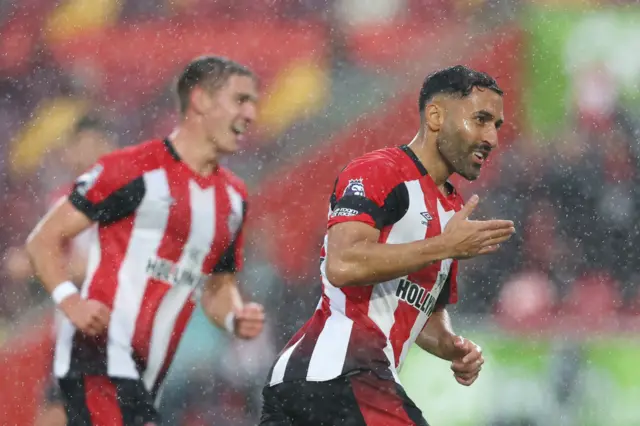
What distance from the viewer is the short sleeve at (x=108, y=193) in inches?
146

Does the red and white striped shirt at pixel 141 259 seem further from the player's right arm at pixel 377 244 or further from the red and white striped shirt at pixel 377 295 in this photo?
the player's right arm at pixel 377 244

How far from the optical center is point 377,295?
118 inches

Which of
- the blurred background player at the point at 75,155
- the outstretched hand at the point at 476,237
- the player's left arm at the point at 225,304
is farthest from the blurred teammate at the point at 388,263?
the blurred background player at the point at 75,155

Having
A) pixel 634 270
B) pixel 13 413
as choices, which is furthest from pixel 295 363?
pixel 634 270

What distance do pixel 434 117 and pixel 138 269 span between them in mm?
1218

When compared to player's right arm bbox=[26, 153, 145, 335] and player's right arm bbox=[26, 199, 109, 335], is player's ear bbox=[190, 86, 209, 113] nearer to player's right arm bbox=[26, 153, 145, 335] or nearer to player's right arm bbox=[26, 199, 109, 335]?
player's right arm bbox=[26, 153, 145, 335]

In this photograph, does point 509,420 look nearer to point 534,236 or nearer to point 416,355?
point 416,355

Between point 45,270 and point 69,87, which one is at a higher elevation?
point 69,87

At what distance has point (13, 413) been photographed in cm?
644

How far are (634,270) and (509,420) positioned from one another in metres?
1.86

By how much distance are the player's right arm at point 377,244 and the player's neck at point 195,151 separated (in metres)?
1.24

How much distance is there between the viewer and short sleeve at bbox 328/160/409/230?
2.82m

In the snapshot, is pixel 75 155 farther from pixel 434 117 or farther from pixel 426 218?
pixel 426 218

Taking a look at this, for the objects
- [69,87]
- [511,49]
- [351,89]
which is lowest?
[69,87]
